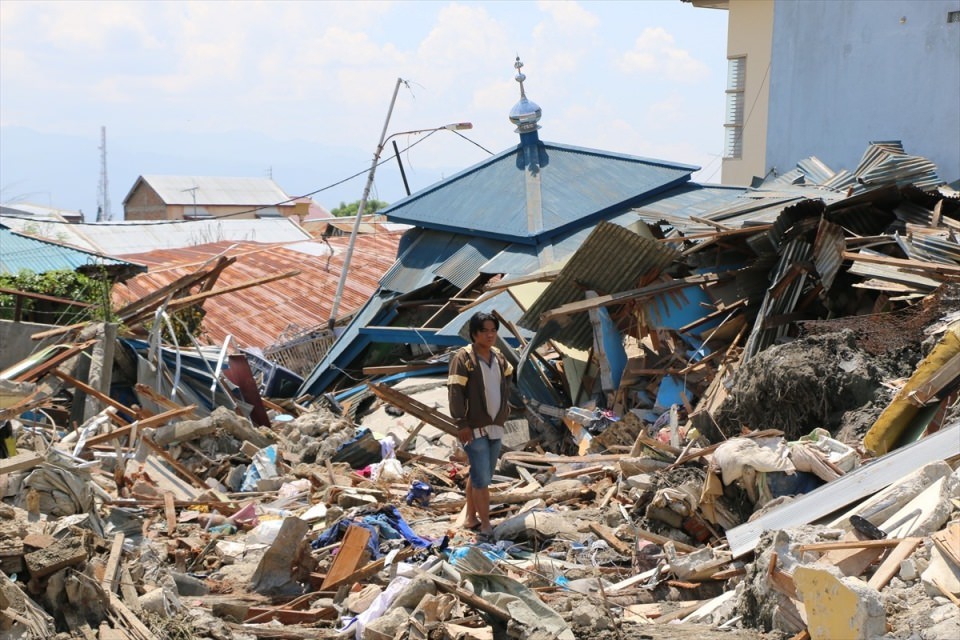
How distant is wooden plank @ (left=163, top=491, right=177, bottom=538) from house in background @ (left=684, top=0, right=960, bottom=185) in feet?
42.5

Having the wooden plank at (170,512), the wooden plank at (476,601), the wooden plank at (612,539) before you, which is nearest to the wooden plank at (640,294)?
the wooden plank at (612,539)

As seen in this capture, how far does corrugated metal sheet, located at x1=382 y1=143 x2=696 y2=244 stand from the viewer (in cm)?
1454

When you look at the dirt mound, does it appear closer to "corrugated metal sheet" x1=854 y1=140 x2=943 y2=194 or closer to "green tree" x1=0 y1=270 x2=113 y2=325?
"corrugated metal sheet" x1=854 y1=140 x2=943 y2=194

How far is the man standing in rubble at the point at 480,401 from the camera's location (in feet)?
24.6

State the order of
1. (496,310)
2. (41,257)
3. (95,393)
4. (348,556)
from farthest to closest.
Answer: (41,257) → (496,310) → (95,393) → (348,556)

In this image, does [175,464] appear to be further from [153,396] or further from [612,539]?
[612,539]

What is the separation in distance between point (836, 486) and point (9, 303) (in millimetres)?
14408

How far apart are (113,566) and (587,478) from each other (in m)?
4.04

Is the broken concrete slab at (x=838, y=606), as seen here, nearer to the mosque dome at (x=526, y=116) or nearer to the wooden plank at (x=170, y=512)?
the wooden plank at (x=170, y=512)

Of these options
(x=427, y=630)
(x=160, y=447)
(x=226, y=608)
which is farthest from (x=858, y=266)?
(x=160, y=447)

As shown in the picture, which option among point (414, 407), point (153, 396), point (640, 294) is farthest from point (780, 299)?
point (153, 396)

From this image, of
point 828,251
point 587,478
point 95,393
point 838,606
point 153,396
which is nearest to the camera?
point 838,606

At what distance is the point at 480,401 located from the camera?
24.7 ft

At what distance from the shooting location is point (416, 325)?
14633mm
